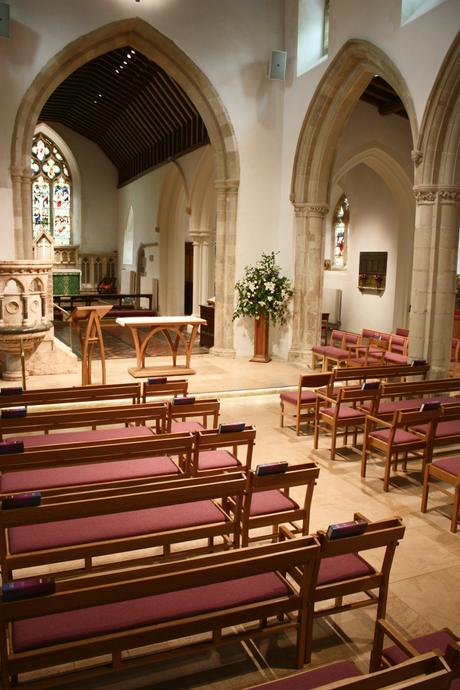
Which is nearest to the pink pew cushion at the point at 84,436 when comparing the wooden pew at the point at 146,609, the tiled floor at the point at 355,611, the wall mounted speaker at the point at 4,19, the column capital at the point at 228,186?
the tiled floor at the point at 355,611

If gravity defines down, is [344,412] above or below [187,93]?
below

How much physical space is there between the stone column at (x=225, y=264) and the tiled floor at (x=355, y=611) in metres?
3.27

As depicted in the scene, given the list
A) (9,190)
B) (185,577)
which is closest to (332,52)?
(9,190)

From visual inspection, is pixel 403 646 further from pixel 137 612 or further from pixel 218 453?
pixel 218 453

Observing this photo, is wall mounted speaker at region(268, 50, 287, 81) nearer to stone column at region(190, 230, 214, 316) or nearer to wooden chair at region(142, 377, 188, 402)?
stone column at region(190, 230, 214, 316)

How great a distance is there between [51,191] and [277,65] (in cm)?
1304

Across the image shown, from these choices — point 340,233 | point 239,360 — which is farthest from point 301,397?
point 340,233

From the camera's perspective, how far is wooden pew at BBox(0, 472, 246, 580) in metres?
2.69

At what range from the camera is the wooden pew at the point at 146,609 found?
6.75 ft

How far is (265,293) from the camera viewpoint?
1000cm

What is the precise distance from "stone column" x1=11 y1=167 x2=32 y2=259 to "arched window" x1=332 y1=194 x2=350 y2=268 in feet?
28.4

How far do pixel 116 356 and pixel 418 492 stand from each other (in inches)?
265

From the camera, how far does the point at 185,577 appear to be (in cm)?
214

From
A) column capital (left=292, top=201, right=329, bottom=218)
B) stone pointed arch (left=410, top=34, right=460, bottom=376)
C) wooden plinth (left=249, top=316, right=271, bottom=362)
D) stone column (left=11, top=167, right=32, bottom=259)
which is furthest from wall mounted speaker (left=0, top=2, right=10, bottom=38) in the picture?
stone pointed arch (left=410, top=34, right=460, bottom=376)
